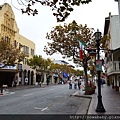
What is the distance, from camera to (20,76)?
2079 inches

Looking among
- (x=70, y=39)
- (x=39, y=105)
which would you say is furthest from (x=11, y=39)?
(x=39, y=105)

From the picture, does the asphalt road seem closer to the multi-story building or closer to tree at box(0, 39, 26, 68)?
tree at box(0, 39, 26, 68)

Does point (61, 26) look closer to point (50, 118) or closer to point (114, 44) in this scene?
point (114, 44)

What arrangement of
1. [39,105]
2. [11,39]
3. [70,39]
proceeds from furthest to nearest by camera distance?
1. [11,39]
2. [70,39]
3. [39,105]

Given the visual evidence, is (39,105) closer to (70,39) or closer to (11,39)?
(70,39)

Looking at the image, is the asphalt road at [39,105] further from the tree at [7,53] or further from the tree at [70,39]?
the tree at [7,53]

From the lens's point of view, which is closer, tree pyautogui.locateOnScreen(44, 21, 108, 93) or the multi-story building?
tree pyautogui.locateOnScreen(44, 21, 108, 93)

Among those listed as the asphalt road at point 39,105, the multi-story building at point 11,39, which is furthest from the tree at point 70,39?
the multi-story building at point 11,39

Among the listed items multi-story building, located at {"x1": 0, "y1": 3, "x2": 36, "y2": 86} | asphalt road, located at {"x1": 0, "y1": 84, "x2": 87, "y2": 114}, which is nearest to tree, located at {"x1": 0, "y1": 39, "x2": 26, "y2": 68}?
multi-story building, located at {"x1": 0, "y1": 3, "x2": 36, "y2": 86}

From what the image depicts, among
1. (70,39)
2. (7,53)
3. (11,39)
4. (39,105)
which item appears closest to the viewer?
(39,105)

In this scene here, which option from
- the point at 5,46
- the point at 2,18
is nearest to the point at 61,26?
the point at 5,46

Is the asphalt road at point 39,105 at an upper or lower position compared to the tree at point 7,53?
lower

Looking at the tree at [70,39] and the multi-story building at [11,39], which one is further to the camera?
the multi-story building at [11,39]

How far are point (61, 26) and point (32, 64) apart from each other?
102 feet
